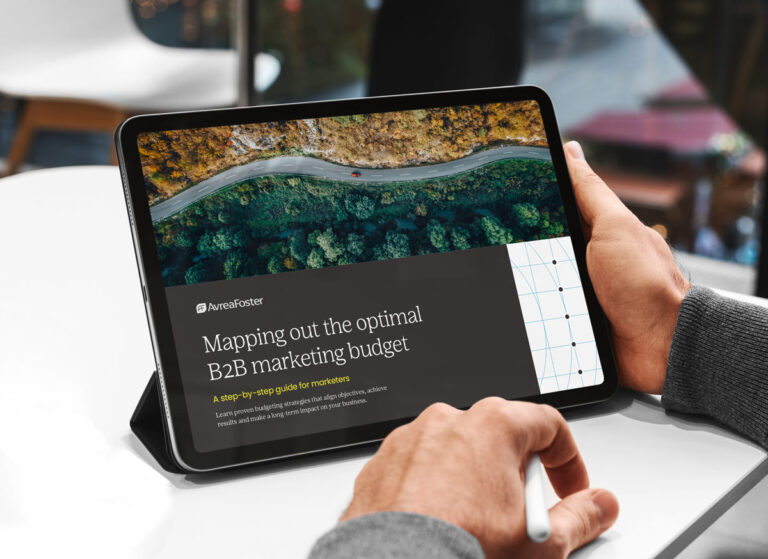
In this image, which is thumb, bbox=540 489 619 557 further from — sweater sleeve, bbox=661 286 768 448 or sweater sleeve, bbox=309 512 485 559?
sweater sleeve, bbox=661 286 768 448

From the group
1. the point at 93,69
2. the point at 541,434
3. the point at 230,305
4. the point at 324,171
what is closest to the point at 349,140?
the point at 324,171

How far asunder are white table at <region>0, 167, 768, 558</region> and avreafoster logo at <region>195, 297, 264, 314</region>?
0.11m

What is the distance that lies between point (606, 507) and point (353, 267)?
0.24m

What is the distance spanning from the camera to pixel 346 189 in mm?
561

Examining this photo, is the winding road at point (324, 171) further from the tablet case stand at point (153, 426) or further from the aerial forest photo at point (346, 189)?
the tablet case stand at point (153, 426)

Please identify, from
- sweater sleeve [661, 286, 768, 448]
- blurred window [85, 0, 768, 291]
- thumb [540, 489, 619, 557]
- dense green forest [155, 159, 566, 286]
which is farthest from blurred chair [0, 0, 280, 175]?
thumb [540, 489, 619, 557]

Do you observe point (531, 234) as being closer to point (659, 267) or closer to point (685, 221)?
point (659, 267)

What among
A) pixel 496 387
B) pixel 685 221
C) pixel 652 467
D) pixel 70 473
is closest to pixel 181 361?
pixel 70 473

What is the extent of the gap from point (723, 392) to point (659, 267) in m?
0.11

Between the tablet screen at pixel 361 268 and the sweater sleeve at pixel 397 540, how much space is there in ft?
0.46

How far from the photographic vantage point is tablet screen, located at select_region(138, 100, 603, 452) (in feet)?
1.68

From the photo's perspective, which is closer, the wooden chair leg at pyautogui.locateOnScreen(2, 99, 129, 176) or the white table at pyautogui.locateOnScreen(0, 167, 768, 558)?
the white table at pyautogui.locateOnScreen(0, 167, 768, 558)

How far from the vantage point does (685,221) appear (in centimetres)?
236

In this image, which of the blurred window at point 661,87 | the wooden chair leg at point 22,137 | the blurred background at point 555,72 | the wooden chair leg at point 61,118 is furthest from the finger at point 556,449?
the wooden chair leg at point 22,137
